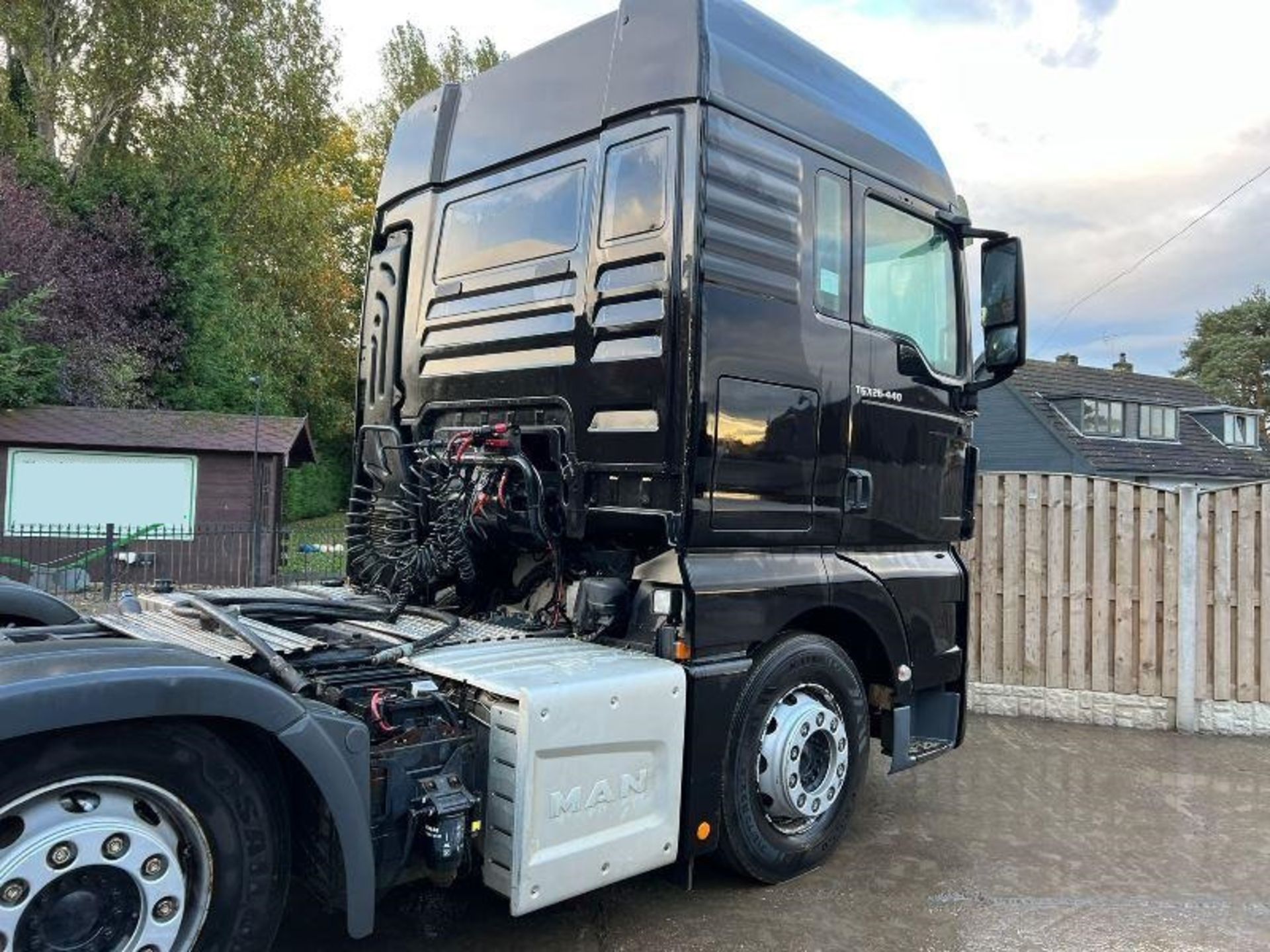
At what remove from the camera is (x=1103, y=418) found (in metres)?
33.0

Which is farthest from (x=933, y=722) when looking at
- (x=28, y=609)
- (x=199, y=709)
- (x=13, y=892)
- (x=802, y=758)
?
(x=28, y=609)

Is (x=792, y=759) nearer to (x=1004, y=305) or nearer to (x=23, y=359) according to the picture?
(x=1004, y=305)

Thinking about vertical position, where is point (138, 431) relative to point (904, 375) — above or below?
above

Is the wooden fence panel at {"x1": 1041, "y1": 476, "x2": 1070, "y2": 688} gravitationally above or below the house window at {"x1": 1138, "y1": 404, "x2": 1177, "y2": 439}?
below

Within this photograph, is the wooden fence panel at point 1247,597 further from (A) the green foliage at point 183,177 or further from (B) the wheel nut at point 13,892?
(A) the green foliage at point 183,177

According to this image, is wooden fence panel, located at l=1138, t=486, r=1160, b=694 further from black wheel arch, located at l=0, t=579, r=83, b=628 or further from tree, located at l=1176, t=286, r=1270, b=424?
tree, located at l=1176, t=286, r=1270, b=424

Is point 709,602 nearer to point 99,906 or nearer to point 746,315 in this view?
point 746,315

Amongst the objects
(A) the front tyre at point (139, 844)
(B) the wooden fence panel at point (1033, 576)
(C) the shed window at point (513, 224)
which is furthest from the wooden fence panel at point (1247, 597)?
(A) the front tyre at point (139, 844)

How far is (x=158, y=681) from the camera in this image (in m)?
2.25

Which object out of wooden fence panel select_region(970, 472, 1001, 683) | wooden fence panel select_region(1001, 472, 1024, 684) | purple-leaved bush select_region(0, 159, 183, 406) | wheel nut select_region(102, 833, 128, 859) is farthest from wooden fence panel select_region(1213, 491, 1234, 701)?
purple-leaved bush select_region(0, 159, 183, 406)

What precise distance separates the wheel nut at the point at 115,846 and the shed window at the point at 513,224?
8.81ft

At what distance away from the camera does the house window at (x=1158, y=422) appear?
34.1m

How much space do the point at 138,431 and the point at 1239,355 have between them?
53334mm

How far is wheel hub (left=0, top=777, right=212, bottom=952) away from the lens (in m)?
2.13
